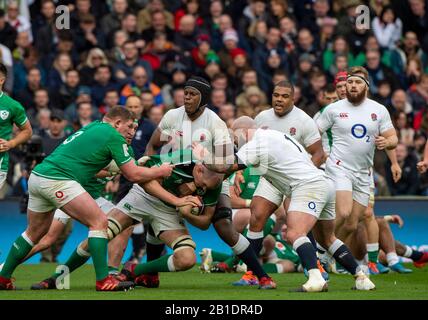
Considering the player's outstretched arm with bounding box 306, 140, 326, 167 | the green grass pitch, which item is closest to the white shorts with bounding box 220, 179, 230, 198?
the green grass pitch

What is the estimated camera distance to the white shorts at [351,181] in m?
15.3

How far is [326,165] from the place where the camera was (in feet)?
51.5

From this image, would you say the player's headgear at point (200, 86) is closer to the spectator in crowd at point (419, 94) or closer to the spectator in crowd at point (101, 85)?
the spectator in crowd at point (101, 85)

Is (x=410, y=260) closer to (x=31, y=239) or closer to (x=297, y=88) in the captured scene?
(x=297, y=88)

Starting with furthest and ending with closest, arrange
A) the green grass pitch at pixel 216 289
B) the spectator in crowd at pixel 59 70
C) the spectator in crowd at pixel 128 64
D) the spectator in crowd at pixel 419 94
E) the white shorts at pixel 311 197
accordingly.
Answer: the spectator in crowd at pixel 419 94 < the spectator in crowd at pixel 128 64 < the spectator in crowd at pixel 59 70 < the white shorts at pixel 311 197 < the green grass pitch at pixel 216 289

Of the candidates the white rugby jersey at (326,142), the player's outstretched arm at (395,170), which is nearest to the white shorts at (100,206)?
the white rugby jersey at (326,142)

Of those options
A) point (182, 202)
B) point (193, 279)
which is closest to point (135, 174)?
point (182, 202)

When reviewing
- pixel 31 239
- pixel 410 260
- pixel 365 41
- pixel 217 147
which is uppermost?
pixel 365 41

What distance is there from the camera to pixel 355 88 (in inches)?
606

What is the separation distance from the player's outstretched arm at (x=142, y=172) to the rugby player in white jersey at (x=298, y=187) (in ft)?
1.78

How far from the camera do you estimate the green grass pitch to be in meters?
12.7

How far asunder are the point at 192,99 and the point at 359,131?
230cm

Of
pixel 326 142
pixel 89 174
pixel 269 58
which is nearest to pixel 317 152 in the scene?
pixel 326 142

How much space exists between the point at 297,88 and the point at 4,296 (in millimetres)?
10208
